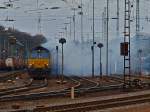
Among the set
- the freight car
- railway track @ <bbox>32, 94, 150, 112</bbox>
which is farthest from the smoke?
railway track @ <bbox>32, 94, 150, 112</bbox>

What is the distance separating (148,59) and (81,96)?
54258 millimetres

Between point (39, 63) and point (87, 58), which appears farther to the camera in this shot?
point (87, 58)

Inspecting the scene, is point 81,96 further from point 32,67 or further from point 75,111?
point 32,67

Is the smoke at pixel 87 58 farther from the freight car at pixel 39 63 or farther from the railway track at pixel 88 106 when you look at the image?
the railway track at pixel 88 106

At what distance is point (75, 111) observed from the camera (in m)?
19.2

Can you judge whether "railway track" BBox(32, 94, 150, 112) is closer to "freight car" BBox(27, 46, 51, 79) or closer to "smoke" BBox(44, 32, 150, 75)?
"freight car" BBox(27, 46, 51, 79)

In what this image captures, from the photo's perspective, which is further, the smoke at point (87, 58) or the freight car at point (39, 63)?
the smoke at point (87, 58)

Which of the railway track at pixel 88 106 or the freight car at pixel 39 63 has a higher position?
the railway track at pixel 88 106

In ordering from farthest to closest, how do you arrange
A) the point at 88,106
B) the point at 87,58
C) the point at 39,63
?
the point at 87,58
the point at 39,63
the point at 88,106

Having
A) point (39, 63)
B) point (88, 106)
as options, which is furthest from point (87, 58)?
point (88, 106)

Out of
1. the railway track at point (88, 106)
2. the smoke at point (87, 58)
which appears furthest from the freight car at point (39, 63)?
the railway track at point (88, 106)

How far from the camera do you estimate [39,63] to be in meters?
53.1

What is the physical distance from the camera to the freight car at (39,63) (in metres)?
53.0

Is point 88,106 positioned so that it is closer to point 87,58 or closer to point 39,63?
point 39,63
